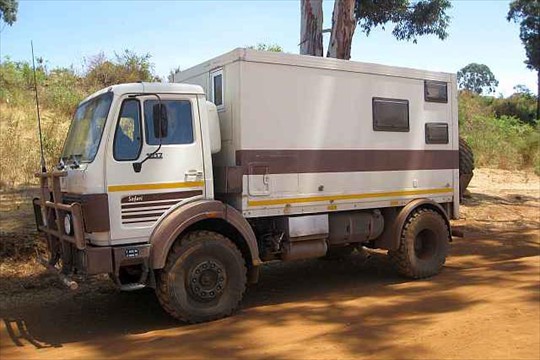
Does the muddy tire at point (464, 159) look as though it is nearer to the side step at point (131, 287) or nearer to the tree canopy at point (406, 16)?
the tree canopy at point (406, 16)

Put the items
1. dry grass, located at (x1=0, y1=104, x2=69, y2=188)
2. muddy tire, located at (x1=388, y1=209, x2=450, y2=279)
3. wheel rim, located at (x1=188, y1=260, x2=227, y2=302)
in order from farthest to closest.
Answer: dry grass, located at (x1=0, y1=104, x2=69, y2=188)
muddy tire, located at (x1=388, y1=209, x2=450, y2=279)
wheel rim, located at (x1=188, y1=260, x2=227, y2=302)

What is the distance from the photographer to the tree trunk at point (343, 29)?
12.3 m

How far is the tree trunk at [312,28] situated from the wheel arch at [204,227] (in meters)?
6.69

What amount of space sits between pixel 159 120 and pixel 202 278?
184cm

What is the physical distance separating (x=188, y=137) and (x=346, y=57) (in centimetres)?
673

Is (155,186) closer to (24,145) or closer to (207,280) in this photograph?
(207,280)

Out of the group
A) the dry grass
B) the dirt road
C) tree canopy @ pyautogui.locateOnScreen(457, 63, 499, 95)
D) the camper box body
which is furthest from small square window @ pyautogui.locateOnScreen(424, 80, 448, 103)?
tree canopy @ pyautogui.locateOnScreen(457, 63, 499, 95)

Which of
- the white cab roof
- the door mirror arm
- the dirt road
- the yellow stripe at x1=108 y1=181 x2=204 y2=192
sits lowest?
the dirt road

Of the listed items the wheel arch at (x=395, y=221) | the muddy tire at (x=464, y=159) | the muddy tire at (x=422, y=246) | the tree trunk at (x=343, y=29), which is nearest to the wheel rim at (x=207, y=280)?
the wheel arch at (x=395, y=221)

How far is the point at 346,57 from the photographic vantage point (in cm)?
1241

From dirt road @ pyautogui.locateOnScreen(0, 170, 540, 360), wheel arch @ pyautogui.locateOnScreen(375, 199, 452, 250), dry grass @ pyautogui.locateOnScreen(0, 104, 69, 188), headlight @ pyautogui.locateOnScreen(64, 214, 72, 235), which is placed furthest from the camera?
dry grass @ pyautogui.locateOnScreen(0, 104, 69, 188)

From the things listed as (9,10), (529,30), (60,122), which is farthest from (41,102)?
(529,30)

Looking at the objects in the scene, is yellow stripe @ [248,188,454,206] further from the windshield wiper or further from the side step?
the windshield wiper

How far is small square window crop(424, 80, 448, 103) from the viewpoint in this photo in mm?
8656
